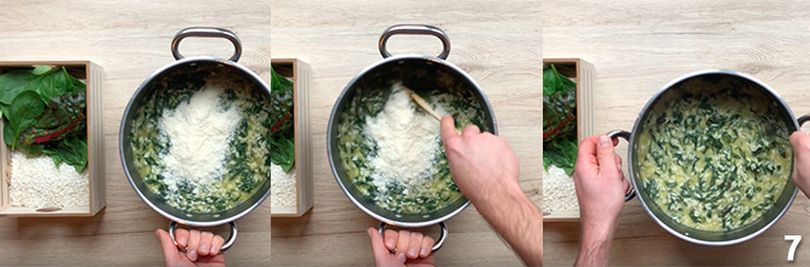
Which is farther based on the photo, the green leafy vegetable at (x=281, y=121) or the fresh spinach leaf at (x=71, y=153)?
the fresh spinach leaf at (x=71, y=153)

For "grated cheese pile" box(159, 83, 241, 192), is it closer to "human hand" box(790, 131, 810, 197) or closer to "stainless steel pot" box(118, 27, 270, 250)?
"stainless steel pot" box(118, 27, 270, 250)

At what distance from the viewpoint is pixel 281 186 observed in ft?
2.12

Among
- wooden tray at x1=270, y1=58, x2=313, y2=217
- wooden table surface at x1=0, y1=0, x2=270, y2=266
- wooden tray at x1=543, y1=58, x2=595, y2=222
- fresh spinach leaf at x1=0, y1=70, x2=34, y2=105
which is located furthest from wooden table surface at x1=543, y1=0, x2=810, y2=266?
fresh spinach leaf at x1=0, y1=70, x2=34, y2=105

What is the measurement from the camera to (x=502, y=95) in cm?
70

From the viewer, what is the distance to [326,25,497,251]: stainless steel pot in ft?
2.09

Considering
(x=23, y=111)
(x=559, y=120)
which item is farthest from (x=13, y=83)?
(x=559, y=120)

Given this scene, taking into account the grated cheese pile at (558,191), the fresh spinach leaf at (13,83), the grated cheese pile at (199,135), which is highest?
the fresh spinach leaf at (13,83)

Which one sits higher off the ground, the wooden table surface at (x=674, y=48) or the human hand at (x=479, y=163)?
the wooden table surface at (x=674, y=48)

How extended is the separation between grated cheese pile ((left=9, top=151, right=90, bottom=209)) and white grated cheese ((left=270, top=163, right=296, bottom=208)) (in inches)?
9.7

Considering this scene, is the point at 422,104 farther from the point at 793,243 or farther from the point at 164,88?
the point at 793,243

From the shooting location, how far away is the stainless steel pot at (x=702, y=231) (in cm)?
64

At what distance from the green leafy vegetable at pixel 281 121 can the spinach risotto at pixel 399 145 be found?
0.20ft

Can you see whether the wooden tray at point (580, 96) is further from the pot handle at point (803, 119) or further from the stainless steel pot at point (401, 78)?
the pot handle at point (803, 119)

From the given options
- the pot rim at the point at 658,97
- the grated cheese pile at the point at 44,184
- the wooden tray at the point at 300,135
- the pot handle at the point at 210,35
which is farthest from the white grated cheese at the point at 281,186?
the pot rim at the point at 658,97
